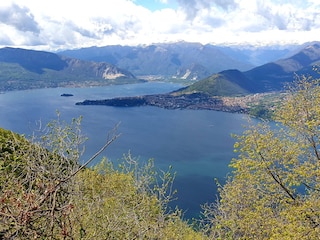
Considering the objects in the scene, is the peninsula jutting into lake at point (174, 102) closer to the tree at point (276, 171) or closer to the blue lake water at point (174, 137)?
the blue lake water at point (174, 137)

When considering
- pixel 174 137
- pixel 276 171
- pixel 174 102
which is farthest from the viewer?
pixel 174 102

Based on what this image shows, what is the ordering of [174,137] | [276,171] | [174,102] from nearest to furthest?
1. [276,171]
2. [174,137]
3. [174,102]

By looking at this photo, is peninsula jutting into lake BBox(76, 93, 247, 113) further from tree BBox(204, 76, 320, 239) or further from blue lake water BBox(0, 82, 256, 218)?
tree BBox(204, 76, 320, 239)

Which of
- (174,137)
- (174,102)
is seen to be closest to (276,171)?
(174,137)

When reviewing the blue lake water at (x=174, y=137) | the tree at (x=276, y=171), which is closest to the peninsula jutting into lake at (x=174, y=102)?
the blue lake water at (x=174, y=137)

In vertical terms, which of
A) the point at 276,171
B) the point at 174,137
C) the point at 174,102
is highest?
the point at 276,171

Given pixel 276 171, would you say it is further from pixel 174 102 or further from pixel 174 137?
pixel 174 102

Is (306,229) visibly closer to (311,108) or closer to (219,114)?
(311,108)
